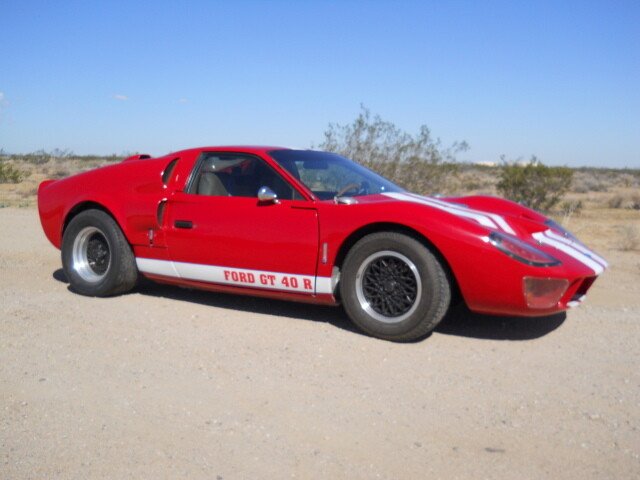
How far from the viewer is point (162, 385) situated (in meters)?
4.33

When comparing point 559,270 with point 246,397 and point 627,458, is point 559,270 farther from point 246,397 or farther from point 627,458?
point 246,397

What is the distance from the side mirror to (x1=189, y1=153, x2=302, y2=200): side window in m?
0.15

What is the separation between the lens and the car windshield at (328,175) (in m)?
5.84

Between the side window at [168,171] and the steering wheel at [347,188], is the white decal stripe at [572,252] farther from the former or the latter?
the side window at [168,171]

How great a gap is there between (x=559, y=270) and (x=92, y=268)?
13.8 feet

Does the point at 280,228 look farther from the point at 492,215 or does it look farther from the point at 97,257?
the point at 97,257

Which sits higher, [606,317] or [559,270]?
[559,270]

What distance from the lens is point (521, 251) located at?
4914 millimetres

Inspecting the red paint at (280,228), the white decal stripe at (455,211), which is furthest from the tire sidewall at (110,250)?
the white decal stripe at (455,211)

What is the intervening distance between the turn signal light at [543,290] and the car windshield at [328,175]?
1.62 m

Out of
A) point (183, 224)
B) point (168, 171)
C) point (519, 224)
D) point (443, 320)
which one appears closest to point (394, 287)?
point (443, 320)

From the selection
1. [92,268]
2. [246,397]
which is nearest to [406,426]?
[246,397]

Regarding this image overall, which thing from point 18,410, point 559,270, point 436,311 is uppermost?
point 559,270

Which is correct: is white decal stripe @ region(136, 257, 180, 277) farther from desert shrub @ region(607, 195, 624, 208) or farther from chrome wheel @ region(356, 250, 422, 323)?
desert shrub @ region(607, 195, 624, 208)
